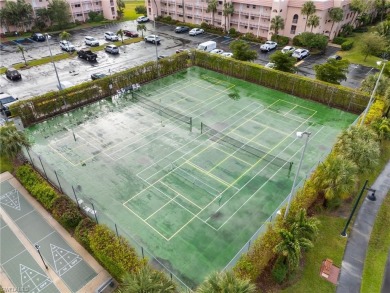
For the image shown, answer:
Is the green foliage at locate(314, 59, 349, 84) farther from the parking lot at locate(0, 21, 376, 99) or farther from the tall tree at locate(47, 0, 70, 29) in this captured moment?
the tall tree at locate(47, 0, 70, 29)

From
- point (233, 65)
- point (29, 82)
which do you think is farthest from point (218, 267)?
point (29, 82)

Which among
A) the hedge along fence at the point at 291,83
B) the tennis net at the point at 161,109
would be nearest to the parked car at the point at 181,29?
the hedge along fence at the point at 291,83

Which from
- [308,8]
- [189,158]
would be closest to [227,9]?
[308,8]

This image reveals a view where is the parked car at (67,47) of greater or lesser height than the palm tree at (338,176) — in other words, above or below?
below

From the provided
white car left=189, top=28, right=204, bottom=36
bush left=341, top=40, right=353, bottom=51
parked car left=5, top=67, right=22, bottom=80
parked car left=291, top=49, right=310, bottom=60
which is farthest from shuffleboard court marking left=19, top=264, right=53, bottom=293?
bush left=341, top=40, right=353, bottom=51

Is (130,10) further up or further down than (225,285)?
further down

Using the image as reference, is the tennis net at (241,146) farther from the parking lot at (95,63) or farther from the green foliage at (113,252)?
the parking lot at (95,63)

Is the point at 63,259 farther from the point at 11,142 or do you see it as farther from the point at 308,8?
the point at 308,8
